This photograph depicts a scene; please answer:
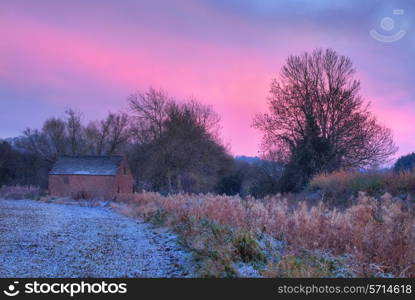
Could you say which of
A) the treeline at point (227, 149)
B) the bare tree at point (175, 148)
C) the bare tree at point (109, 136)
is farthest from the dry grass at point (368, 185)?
the bare tree at point (109, 136)

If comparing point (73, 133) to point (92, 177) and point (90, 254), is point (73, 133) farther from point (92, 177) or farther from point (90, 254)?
point (90, 254)

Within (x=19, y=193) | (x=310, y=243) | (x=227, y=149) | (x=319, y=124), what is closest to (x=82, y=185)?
(x=19, y=193)

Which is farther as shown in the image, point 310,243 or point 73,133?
point 73,133

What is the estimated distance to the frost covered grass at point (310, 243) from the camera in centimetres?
520

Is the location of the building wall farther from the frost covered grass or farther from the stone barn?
the frost covered grass

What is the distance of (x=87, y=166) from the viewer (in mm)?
40688

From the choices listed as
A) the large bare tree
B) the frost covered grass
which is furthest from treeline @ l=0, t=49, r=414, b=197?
the frost covered grass

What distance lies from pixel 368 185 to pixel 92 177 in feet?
102

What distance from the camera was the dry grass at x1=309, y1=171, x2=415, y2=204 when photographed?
40.8 ft

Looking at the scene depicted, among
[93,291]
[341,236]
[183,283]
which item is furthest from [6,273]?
[341,236]

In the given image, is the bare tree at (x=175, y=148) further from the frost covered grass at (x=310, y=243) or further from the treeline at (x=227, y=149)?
the frost covered grass at (x=310, y=243)

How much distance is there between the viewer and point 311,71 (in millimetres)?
25031

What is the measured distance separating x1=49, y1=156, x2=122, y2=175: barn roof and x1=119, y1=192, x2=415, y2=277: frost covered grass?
31.6m

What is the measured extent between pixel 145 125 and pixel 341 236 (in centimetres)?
3450
